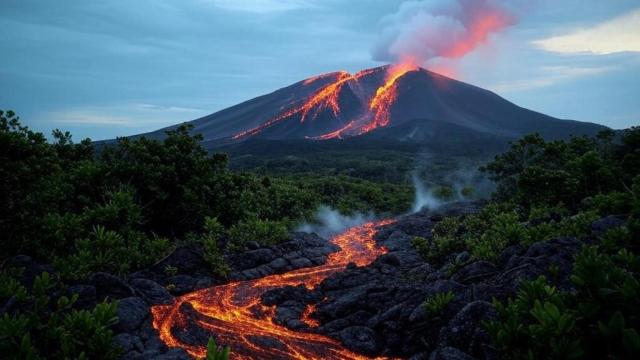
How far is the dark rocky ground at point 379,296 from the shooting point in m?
9.94

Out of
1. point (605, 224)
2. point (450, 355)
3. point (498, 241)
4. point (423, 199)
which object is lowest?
point (423, 199)

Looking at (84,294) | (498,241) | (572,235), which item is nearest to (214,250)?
(84,294)

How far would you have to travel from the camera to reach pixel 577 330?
18.6 feet

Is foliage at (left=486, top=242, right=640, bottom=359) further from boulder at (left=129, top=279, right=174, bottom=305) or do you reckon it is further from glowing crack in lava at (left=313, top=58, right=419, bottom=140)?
glowing crack in lava at (left=313, top=58, right=419, bottom=140)

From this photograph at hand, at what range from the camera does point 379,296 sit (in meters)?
13.1

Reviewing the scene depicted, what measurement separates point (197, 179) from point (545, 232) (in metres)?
14.3

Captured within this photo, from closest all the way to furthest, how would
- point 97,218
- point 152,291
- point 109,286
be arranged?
point 109,286 < point 152,291 < point 97,218

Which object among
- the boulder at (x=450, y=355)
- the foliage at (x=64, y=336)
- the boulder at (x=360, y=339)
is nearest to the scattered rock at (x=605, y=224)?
the boulder at (x=450, y=355)

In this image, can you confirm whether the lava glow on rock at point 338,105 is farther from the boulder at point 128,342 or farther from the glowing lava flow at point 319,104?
the boulder at point 128,342

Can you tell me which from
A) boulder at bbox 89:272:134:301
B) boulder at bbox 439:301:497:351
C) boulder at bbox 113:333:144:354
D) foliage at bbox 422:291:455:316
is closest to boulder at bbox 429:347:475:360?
boulder at bbox 439:301:497:351

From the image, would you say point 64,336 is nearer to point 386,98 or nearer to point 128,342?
point 128,342

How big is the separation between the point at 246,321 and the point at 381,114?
15208cm

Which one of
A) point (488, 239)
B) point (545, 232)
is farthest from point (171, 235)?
point (545, 232)

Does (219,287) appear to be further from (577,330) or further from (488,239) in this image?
(577,330)
